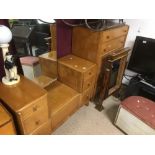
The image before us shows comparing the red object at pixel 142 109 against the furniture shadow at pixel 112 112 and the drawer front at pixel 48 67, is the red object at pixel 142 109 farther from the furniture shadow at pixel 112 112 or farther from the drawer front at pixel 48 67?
the drawer front at pixel 48 67

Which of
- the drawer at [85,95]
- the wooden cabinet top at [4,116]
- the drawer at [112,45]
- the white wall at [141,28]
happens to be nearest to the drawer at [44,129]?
the wooden cabinet top at [4,116]

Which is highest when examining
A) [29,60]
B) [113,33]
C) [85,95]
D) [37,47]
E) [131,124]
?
[113,33]

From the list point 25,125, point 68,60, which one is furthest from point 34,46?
point 25,125

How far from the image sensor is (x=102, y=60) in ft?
5.82

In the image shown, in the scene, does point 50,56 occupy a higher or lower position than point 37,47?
lower

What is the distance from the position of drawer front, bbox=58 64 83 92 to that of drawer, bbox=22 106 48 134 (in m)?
0.57

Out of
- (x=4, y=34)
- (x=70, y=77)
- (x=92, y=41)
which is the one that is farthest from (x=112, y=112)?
(x=4, y=34)

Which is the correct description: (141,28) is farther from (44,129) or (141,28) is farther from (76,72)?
(44,129)

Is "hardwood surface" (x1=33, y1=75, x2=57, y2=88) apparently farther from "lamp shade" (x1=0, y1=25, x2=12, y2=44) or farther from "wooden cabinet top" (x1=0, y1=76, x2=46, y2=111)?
"lamp shade" (x1=0, y1=25, x2=12, y2=44)

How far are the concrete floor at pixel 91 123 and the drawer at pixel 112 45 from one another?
84 cm

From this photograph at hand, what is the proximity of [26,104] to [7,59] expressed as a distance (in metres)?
0.40

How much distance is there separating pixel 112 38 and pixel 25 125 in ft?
4.48

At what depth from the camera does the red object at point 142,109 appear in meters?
1.38

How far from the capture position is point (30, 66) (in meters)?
1.49
